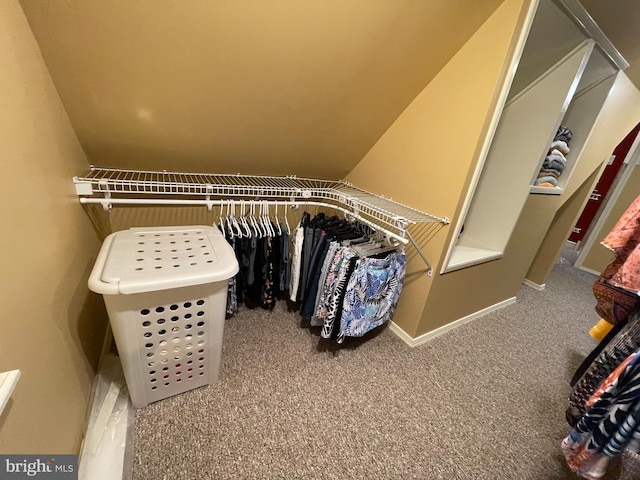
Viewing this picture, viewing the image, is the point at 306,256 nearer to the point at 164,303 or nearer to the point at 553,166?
the point at 164,303

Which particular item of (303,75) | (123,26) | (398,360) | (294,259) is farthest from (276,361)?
(123,26)

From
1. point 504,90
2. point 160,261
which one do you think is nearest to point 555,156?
point 504,90

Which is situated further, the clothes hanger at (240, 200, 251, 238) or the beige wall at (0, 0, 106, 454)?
the clothes hanger at (240, 200, 251, 238)

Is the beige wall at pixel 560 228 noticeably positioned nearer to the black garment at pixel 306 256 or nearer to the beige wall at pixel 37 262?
the black garment at pixel 306 256

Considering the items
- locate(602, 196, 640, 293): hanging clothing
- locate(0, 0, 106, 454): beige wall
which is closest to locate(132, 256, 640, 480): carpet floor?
locate(0, 0, 106, 454): beige wall

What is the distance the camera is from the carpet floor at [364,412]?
41.0 inches

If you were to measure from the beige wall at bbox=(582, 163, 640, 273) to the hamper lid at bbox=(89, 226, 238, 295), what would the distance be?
15.5ft

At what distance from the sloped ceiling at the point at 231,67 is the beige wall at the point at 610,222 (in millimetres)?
3858

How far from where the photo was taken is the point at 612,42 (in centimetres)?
156

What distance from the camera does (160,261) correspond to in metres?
1.02

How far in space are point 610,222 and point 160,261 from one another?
5.15 metres

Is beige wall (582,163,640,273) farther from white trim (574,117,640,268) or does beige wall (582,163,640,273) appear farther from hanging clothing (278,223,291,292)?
hanging clothing (278,223,291,292)

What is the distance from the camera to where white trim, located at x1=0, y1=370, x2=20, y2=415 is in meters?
0.47

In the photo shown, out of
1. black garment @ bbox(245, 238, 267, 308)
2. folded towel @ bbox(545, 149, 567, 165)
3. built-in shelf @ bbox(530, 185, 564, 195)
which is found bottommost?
black garment @ bbox(245, 238, 267, 308)
